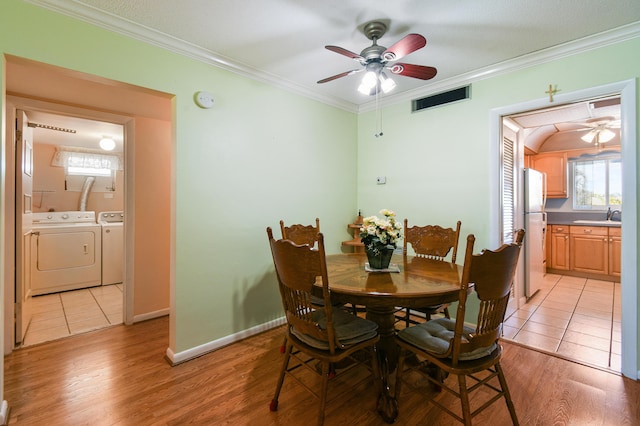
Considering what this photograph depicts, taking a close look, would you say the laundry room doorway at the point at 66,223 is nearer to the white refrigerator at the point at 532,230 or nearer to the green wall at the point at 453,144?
the green wall at the point at 453,144

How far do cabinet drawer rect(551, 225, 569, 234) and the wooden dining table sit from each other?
4069 millimetres

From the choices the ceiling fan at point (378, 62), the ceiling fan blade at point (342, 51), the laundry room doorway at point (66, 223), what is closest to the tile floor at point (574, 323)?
the ceiling fan at point (378, 62)

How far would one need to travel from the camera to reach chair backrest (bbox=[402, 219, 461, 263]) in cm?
246

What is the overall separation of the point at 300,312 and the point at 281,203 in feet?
4.85

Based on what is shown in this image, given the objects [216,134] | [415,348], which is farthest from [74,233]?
[415,348]

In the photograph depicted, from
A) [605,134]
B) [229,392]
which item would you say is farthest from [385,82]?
[605,134]

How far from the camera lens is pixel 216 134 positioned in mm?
2414

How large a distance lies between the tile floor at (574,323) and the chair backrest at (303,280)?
2.13 metres

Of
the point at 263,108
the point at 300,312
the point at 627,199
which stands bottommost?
the point at 300,312

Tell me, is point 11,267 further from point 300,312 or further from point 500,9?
point 500,9

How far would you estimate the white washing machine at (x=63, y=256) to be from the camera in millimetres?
3830

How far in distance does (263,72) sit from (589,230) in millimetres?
5497

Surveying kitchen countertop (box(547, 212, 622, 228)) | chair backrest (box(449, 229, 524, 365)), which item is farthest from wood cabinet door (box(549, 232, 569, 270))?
chair backrest (box(449, 229, 524, 365))

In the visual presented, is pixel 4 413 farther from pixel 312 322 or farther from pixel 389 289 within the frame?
pixel 389 289
